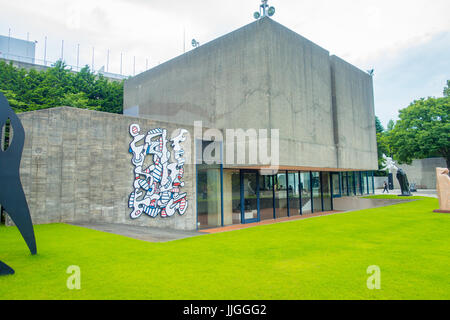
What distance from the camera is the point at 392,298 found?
178 inches

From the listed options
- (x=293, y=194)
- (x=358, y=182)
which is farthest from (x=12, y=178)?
(x=358, y=182)

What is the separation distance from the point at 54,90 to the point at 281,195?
24.5 m

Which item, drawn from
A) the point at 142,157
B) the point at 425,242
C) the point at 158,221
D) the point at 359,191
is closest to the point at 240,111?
the point at 142,157

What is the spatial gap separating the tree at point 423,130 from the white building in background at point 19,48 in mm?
63603

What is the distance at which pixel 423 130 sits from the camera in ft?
138

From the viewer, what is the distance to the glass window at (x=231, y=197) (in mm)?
18516

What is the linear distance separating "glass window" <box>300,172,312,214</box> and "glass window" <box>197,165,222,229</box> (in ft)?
28.8

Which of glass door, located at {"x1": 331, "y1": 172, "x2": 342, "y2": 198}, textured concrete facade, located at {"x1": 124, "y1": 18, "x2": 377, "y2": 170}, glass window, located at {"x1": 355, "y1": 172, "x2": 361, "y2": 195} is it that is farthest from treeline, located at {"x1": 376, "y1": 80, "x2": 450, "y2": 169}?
textured concrete facade, located at {"x1": 124, "y1": 18, "x2": 377, "y2": 170}

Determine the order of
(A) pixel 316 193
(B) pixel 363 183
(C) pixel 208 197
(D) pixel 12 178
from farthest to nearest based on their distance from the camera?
(B) pixel 363 183 → (A) pixel 316 193 → (C) pixel 208 197 → (D) pixel 12 178

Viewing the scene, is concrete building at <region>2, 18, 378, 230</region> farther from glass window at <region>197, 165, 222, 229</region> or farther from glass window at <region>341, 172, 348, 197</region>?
glass window at <region>341, 172, 348, 197</region>

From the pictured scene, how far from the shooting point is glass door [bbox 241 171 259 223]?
1919cm

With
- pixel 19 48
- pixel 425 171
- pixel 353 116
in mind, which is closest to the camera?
pixel 353 116

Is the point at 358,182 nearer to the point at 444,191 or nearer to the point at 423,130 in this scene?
the point at 423,130

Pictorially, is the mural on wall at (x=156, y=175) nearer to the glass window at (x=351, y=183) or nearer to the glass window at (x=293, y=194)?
the glass window at (x=293, y=194)
